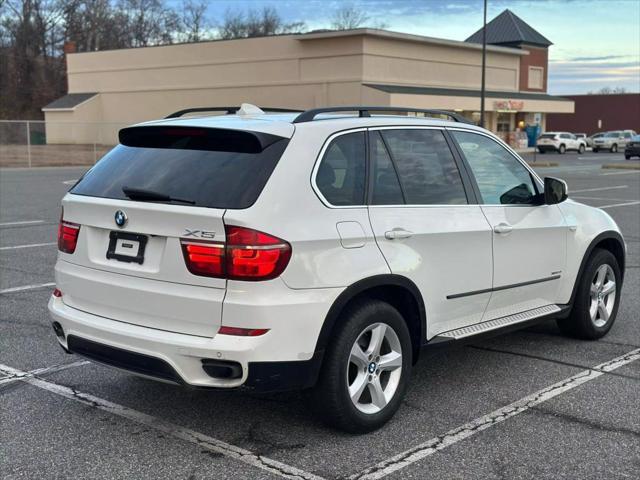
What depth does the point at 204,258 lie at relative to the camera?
376 centimetres

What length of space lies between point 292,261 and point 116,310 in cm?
105

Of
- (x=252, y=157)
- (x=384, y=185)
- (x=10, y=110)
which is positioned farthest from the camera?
(x=10, y=110)

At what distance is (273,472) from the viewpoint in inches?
147

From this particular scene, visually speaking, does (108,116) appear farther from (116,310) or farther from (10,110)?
(116,310)

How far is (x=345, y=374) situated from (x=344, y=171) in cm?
113

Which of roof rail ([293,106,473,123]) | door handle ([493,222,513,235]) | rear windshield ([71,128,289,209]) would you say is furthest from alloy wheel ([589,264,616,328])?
rear windshield ([71,128,289,209])

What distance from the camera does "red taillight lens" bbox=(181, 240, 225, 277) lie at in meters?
3.73

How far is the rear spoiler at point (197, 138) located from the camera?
159 inches

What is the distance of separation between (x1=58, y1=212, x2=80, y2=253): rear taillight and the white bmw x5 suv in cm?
1

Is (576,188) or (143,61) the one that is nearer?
(576,188)

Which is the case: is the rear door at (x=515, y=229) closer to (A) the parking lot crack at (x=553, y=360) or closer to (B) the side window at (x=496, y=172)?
(B) the side window at (x=496, y=172)

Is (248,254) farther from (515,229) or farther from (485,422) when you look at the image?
(515,229)

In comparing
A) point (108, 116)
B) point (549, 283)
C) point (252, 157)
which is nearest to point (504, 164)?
point (549, 283)

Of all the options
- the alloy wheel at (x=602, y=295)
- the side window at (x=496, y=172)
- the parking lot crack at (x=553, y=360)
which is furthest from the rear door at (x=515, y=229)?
the alloy wheel at (x=602, y=295)
